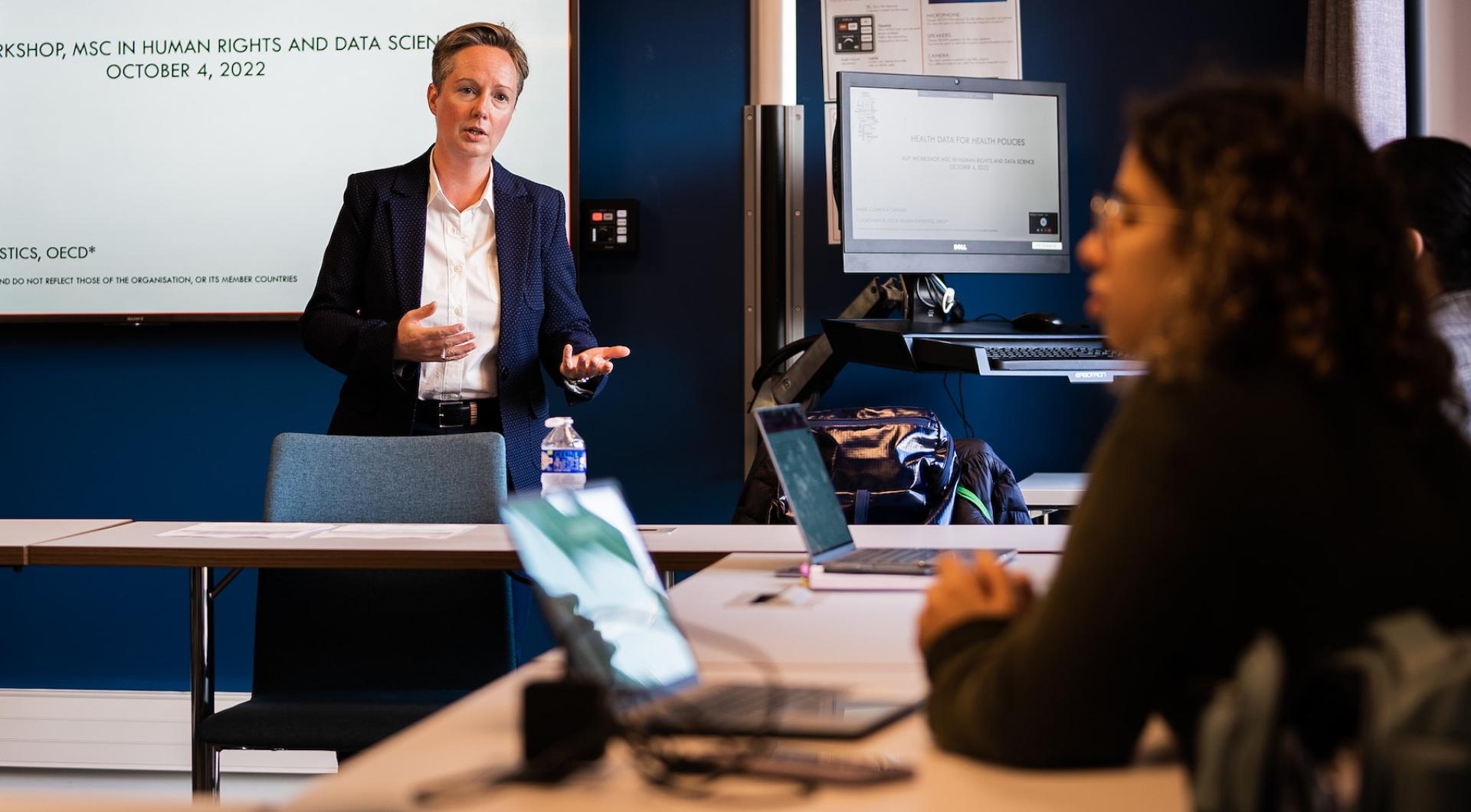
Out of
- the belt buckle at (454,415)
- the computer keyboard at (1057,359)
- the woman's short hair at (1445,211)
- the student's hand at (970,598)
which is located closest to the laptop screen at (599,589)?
the student's hand at (970,598)

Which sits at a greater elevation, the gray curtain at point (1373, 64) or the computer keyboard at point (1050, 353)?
the gray curtain at point (1373, 64)

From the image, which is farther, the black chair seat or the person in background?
the person in background

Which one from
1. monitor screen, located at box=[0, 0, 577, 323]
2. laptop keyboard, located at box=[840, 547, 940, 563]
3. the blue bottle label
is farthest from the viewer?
monitor screen, located at box=[0, 0, 577, 323]

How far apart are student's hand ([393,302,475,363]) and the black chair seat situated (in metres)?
0.73

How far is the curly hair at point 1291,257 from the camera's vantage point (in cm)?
85

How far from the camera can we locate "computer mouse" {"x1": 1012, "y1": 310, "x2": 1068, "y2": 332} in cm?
329

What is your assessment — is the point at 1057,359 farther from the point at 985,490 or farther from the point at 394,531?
the point at 394,531

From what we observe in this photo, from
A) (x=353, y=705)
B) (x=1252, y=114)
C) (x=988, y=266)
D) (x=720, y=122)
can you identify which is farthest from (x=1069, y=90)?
(x=1252, y=114)

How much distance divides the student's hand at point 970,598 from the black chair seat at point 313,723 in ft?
4.49

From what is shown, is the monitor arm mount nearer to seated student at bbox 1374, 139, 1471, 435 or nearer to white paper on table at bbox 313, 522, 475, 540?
white paper on table at bbox 313, 522, 475, 540

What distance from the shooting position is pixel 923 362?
3.21 metres

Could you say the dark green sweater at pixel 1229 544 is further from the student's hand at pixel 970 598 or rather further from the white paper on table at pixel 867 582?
the white paper on table at pixel 867 582

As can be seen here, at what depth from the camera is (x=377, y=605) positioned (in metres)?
2.55

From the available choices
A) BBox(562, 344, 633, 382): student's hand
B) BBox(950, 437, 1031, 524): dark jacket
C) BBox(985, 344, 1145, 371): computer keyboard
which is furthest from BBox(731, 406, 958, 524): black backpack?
BBox(562, 344, 633, 382): student's hand
